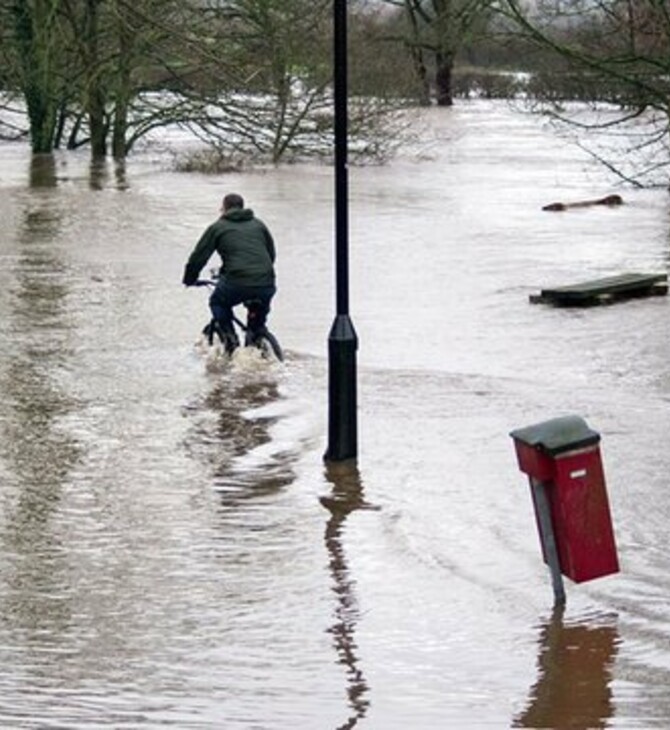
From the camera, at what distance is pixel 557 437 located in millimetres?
9117

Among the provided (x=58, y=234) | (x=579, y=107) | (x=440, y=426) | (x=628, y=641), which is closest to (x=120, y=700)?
(x=628, y=641)

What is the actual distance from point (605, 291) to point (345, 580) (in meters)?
14.9

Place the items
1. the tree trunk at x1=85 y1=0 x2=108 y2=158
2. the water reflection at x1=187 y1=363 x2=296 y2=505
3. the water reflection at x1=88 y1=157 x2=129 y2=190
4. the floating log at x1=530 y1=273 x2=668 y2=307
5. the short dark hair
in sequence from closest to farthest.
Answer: the water reflection at x1=187 y1=363 x2=296 y2=505
the short dark hair
the floating log at x1=530 y1=273 x2=668 y2=307
the water reflection at x1=88 y1=157 x2=129 y2=190
the tree trunk at x1=85 y1=0 x2=108 y2=158

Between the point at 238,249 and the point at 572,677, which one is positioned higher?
the point at 238,249

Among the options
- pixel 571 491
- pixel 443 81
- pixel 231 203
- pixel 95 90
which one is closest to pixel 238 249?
pixel 231 203

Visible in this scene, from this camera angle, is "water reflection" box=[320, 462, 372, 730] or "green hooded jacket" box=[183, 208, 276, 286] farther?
"green hooded jacket" box=[183, 208, 276, 286]

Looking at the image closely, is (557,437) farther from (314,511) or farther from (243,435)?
(243,435)

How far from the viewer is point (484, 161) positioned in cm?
5166

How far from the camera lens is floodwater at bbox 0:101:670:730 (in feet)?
27.1

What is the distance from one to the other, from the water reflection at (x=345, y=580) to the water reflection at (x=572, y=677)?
2.29 ft

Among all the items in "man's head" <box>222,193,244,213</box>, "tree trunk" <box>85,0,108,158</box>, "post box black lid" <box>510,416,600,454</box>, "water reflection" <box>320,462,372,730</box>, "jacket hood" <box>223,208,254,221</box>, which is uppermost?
"tree trunk" <box>85,0,108,158</box>

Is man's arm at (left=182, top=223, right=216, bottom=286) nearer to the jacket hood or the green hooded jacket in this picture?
the green hooded jacket

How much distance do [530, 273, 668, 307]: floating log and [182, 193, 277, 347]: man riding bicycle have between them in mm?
6771

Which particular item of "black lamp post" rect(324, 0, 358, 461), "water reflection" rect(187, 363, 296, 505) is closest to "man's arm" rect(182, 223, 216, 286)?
"water reflection" rect(187, 363, 296, 505)
